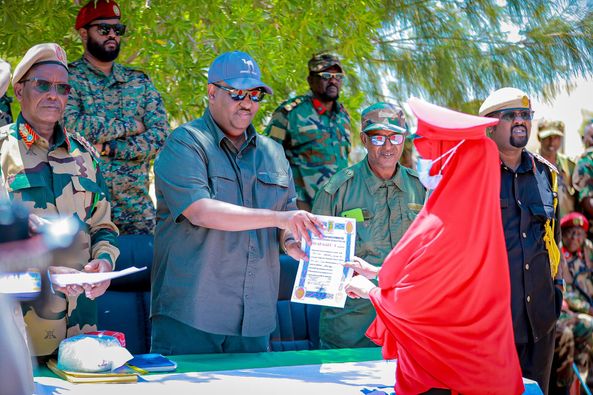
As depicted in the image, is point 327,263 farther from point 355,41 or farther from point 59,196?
point 355,41

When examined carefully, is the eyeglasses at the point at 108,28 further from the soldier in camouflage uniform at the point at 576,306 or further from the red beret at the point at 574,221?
the red beret at the point at 574,221

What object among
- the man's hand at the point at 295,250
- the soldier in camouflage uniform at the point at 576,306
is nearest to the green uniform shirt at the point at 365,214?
the man's hand at the point at 295,250

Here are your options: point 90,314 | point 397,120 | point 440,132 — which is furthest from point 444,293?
point 397,120

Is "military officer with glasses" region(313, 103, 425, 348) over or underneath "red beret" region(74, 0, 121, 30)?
underneath

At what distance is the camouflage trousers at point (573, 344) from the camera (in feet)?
23.7

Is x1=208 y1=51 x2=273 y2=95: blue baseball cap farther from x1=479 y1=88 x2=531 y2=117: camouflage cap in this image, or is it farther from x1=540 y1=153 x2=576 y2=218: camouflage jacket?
x1=540 y1=153 x2=576 y2=218: camouflage jacket

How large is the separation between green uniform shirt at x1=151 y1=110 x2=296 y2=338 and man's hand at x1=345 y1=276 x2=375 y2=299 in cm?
65

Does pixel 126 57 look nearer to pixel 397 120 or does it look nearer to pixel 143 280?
pixel 143 280

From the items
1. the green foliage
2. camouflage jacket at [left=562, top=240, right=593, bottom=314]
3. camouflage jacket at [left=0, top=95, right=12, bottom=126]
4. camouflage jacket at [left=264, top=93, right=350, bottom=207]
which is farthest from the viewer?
camouflage jacket at [left=562, top=240, right=593, bottom=314]

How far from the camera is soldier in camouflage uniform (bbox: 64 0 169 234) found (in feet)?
20.6

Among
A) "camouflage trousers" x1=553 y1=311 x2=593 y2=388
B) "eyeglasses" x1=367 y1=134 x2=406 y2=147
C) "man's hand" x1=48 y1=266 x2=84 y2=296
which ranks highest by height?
"eyeglasses" x1=367 y1=134 x2=406 y2=147

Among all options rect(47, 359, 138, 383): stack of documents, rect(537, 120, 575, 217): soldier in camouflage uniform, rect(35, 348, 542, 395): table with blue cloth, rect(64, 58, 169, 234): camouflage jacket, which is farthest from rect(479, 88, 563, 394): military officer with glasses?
rect(537, 120, 575, 217): soldier in camouflage uniform

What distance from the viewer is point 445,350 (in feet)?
12.0

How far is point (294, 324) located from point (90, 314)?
2271mm
